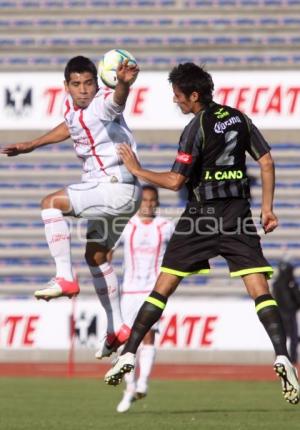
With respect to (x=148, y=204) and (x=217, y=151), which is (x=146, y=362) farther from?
(x=217, y=151)

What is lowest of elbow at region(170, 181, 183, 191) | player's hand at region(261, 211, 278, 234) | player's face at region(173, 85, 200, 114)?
player's hand at region(261, 211, 278, 234)

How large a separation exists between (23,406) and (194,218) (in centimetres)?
442

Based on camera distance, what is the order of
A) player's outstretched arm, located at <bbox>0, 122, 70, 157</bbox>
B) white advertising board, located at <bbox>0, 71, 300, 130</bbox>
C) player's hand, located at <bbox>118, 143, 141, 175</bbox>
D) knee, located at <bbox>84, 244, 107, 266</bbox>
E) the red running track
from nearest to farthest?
player's hand, located at <bbox>118, 143, 141, 175</bbox> < player's outstretched arm, located at <bbox>0, 122, 70, 157</bbox> < knee, located at <bbox>84, 244, 107, 266</bbox> < the red running track < white advertising board, located at <bbox>0, 71, 300, 130</bbox>

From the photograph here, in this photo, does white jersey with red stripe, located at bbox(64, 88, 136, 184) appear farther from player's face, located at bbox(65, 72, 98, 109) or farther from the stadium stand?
the stadium stand

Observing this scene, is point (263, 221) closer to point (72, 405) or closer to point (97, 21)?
point (72, 405)

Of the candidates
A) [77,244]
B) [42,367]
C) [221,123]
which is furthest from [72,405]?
[77,244]

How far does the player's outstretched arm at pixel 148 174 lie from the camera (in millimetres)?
8078

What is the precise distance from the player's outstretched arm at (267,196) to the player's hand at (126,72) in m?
1.19

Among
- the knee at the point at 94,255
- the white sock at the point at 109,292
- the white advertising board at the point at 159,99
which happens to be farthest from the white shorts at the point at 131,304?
the white advertising board at the point at 159,99

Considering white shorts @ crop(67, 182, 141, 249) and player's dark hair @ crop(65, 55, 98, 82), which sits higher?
player's dark hair @ crop(65, 55, 98, 82)

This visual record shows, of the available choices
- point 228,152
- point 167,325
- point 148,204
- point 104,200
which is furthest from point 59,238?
point 167,325

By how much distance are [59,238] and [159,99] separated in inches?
489

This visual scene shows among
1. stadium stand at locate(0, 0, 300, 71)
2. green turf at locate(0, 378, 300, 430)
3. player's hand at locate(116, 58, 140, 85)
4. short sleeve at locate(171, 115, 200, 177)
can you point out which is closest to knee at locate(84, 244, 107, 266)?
short sleeve at locate(171, 115, 200, 177)

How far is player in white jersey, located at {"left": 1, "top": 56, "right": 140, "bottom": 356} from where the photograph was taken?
27.2 ft
